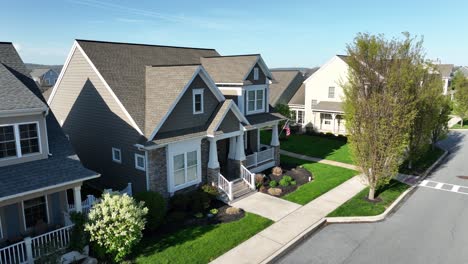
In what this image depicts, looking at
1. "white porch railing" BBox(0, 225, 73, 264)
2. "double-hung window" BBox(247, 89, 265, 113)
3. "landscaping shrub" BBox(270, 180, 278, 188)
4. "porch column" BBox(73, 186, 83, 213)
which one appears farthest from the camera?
"double-hung window" BBox(247, 89, 265, 113)

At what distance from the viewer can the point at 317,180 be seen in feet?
72.0

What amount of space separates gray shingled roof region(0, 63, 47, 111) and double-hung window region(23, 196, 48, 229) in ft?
12.8

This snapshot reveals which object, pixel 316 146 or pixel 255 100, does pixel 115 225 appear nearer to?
pixel 255 100

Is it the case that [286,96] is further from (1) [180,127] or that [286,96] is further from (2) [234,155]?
(1) [180,127]

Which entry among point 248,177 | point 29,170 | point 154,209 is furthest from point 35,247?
point 248,177

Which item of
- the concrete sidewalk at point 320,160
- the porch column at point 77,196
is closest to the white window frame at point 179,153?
the porch column at point 77,196

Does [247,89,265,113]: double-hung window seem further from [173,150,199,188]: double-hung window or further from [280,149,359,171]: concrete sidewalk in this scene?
[173,150,199,188]: double-hung window

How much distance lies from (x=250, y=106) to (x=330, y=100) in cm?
1828

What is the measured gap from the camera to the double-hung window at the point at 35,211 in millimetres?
12984

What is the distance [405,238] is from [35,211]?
16.0 metres

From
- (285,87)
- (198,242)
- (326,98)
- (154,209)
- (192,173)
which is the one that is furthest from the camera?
(285,87)

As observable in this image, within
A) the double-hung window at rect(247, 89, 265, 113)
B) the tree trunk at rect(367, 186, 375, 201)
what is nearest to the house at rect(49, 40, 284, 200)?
the double-hung window at rect(247, 89, 265, 113)

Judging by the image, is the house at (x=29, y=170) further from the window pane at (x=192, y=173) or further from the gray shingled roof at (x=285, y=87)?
the gray shingled roof at (x=285, y=87)

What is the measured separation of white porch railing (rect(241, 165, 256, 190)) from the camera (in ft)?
65.1
